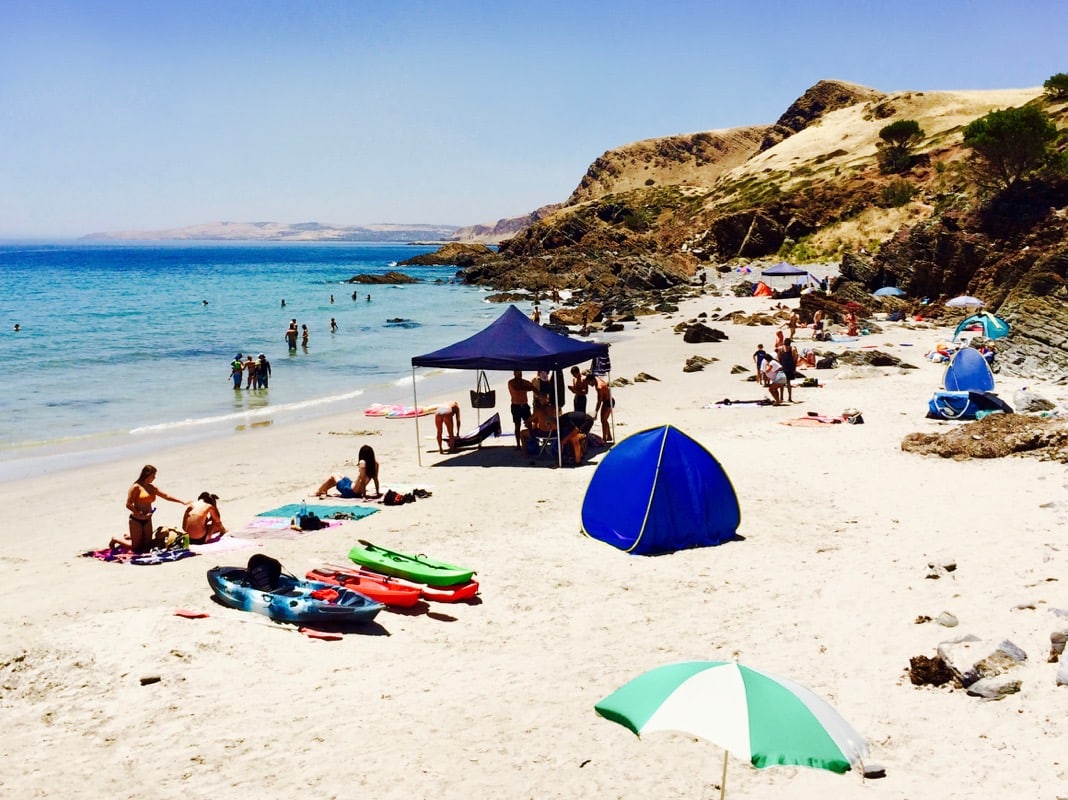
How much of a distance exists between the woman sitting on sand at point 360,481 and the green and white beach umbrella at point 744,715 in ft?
31.0

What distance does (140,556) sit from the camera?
449 inches

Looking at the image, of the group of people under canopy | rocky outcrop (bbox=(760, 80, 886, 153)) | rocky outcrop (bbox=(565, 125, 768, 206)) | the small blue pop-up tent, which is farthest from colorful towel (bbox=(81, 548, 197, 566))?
rocky outcrop (bbox=(565, 125, 768, 206))

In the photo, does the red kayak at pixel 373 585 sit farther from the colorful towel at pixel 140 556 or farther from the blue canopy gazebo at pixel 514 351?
the blue canopy gazebo at pixel 514 351

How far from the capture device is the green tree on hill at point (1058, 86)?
63.4 meters

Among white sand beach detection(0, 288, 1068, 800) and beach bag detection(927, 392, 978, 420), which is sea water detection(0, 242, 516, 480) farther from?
beach bag detection(927, 392, 978, 420)

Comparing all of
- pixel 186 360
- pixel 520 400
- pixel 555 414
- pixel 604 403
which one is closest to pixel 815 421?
pixel 604 403

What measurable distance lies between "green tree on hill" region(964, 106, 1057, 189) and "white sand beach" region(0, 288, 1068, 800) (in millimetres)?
37176

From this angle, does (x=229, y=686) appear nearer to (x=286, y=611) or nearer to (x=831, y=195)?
(x=286, y=611)

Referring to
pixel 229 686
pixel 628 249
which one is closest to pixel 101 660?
pixel 229 686

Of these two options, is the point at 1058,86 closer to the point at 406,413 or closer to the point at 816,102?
the point at 406,413

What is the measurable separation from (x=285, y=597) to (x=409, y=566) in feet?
4.79

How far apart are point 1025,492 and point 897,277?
1185 inches

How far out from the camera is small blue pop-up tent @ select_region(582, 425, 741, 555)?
11.5m

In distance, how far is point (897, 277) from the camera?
4022 centimetres
